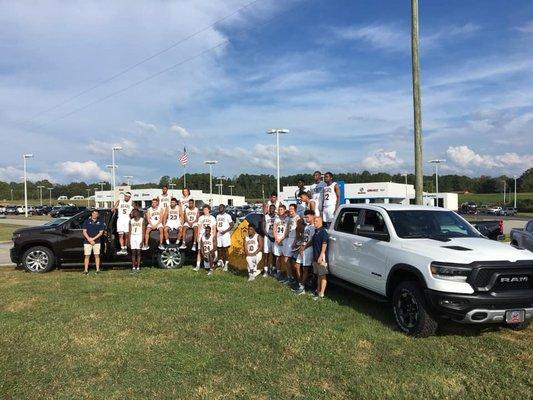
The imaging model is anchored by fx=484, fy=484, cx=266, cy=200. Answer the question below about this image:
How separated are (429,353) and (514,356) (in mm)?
971

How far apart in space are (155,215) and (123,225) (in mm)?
851

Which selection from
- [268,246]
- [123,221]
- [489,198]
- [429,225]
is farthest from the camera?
[489,198]

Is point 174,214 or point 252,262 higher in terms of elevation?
point 174,214

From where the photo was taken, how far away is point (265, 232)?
1153 cm

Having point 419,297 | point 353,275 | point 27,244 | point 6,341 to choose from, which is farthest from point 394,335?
point 27,244

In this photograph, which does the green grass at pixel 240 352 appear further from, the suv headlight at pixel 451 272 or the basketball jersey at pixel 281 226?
the basketball jersey at pixel 281 226

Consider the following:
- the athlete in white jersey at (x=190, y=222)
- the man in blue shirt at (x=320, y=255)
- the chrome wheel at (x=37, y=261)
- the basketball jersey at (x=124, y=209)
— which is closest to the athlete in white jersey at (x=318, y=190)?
the man in blue shirt at (x=320, y=255)

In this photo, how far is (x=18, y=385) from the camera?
16.1 feet

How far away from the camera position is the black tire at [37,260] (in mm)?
12773

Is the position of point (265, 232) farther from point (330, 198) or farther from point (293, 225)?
point (330, 198)

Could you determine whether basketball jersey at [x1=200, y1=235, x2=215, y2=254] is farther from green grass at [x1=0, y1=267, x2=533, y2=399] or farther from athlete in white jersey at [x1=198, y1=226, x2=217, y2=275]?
green grass at [x1=0, y1=267, x2=533, y2=399]

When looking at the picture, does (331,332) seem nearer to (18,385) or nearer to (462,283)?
(462,283)

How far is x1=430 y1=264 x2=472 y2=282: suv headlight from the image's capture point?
6000mm

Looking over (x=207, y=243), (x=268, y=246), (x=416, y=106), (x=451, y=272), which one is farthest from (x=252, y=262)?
(x=451, y=272)
